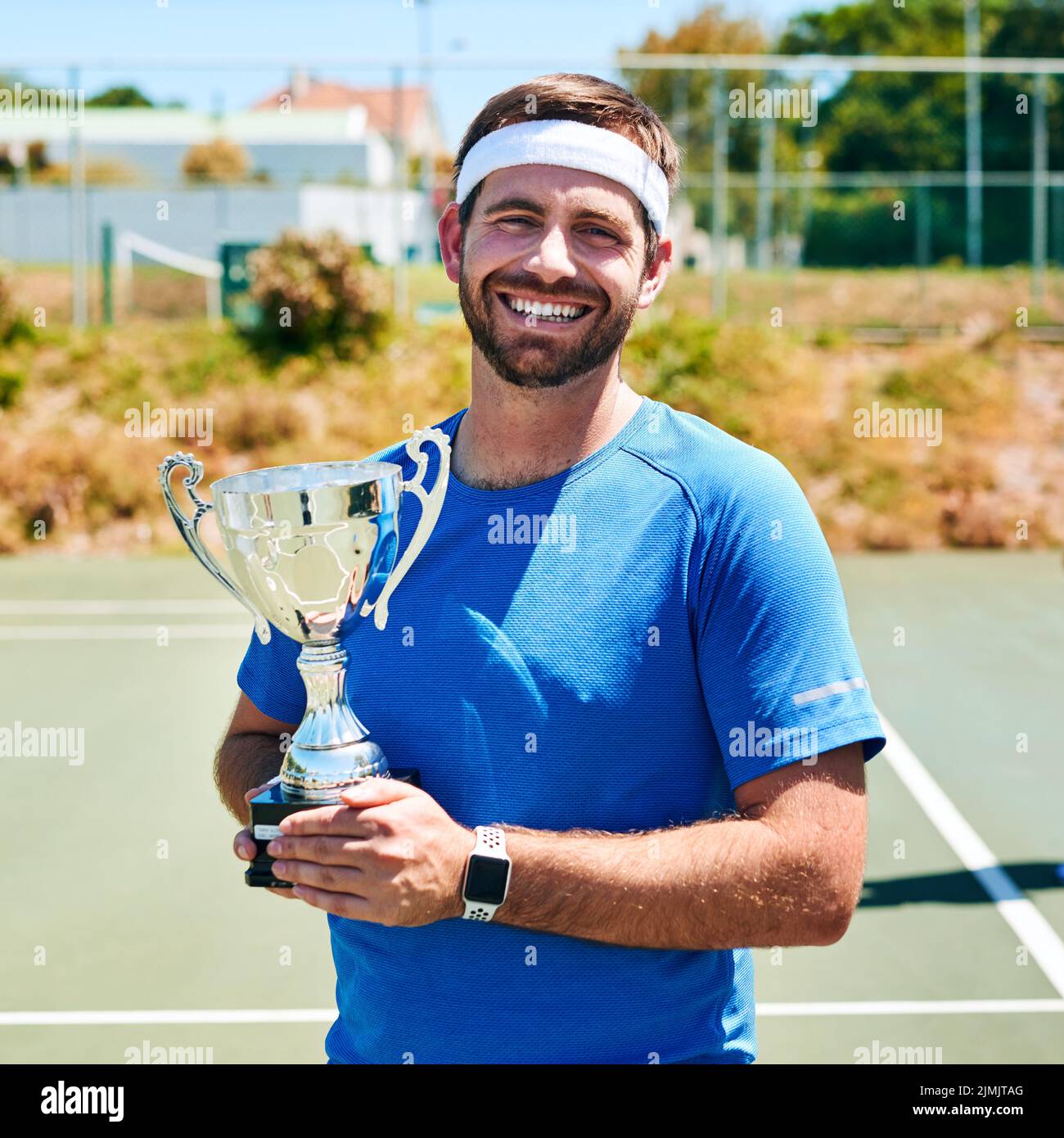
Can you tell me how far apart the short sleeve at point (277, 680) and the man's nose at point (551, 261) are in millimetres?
677

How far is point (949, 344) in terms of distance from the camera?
1419 cm

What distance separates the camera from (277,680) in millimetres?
2064

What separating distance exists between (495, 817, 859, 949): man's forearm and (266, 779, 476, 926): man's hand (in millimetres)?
84

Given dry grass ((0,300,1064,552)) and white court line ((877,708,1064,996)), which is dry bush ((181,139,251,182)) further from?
white court line ((877,708,1064,996))

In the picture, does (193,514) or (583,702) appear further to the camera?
(193,514)

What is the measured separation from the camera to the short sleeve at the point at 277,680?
6.70ft

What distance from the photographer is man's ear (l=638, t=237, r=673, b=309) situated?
1918 millimetres

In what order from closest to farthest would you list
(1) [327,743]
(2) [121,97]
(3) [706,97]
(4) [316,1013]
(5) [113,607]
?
(1) [327,743], (4) [316,1013], (5) [113,607], (3) [706,97], (2) [121,97]

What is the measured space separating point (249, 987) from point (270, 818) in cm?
267

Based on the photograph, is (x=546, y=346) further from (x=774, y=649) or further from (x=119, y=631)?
(x=119, y=631)

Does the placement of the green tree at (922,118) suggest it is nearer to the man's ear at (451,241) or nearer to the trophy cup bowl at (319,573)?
the man's ear at (451,241)

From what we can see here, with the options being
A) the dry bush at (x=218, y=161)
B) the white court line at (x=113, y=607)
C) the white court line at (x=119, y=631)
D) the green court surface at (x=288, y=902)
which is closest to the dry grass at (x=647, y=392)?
the white court line at (x=113, y=607)

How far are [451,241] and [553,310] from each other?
29 centimetres

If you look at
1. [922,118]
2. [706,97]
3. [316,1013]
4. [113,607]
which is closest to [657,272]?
[316,1013]
